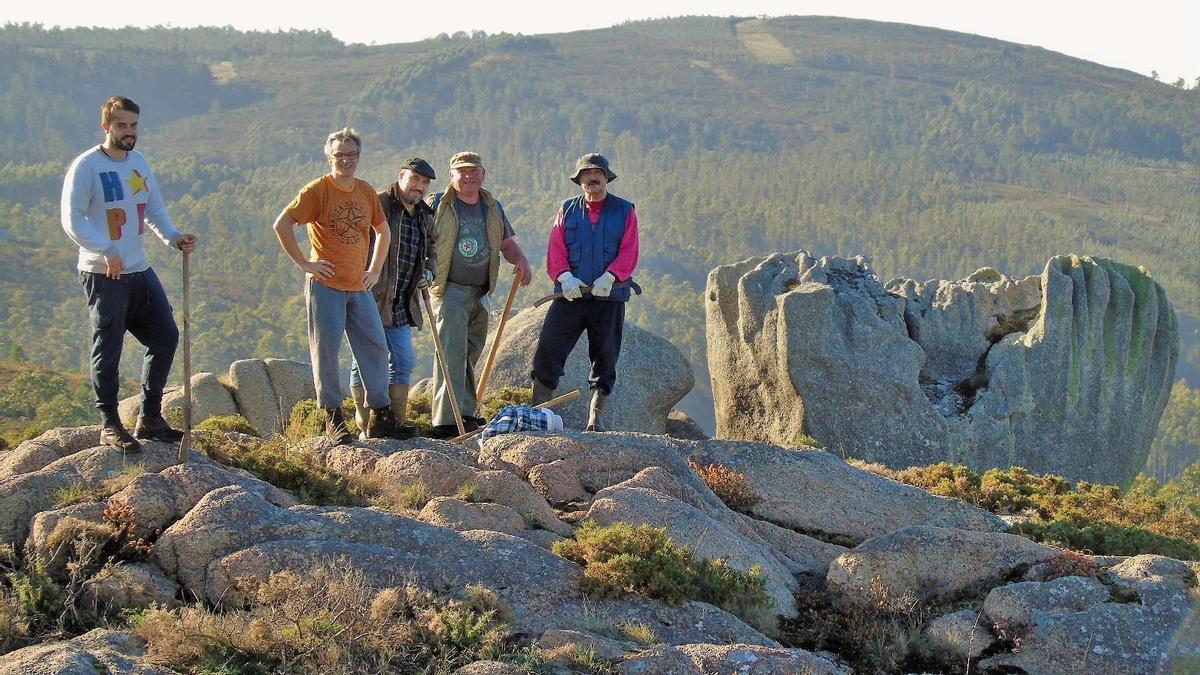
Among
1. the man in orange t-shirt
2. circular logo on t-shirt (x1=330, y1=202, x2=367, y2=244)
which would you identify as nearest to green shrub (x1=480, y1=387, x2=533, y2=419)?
the man in orange t-shirt

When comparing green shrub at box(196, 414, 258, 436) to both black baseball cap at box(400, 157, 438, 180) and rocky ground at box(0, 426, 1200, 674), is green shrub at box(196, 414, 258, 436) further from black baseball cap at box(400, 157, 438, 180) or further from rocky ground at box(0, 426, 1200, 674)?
black baseball cap at box(400, 157, 438, 180)

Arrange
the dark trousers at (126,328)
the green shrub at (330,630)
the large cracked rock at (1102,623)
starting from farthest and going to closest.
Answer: the dark trousers at (126,328) < the large cracked rock at (1102,623) < the green shrub at (330,630)

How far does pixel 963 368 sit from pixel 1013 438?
1382 millimetres

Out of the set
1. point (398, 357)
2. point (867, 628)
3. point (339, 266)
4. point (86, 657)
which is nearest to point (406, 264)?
point (398, 357)

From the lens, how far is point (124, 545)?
7867 millimetres

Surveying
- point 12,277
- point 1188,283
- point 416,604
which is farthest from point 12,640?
point 1188,283

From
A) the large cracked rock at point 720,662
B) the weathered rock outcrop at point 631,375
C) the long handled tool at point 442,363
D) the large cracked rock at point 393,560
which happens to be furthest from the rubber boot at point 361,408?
the weathered rock outcrop at point 631,375

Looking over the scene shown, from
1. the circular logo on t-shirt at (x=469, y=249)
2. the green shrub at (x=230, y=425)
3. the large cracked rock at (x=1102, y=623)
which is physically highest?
the circular logo on t-shirt at (x=469, y=249)

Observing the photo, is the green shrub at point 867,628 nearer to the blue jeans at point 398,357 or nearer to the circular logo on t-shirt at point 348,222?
the blue jeans at point 398,357

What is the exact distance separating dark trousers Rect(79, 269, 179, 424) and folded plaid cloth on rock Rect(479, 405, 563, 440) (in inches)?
113

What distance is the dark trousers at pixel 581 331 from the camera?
12.1m

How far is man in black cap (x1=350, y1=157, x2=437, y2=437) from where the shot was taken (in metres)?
11.4

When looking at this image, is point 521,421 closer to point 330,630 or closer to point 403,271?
point 403,271

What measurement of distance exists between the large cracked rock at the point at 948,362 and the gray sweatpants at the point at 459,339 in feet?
23.7
